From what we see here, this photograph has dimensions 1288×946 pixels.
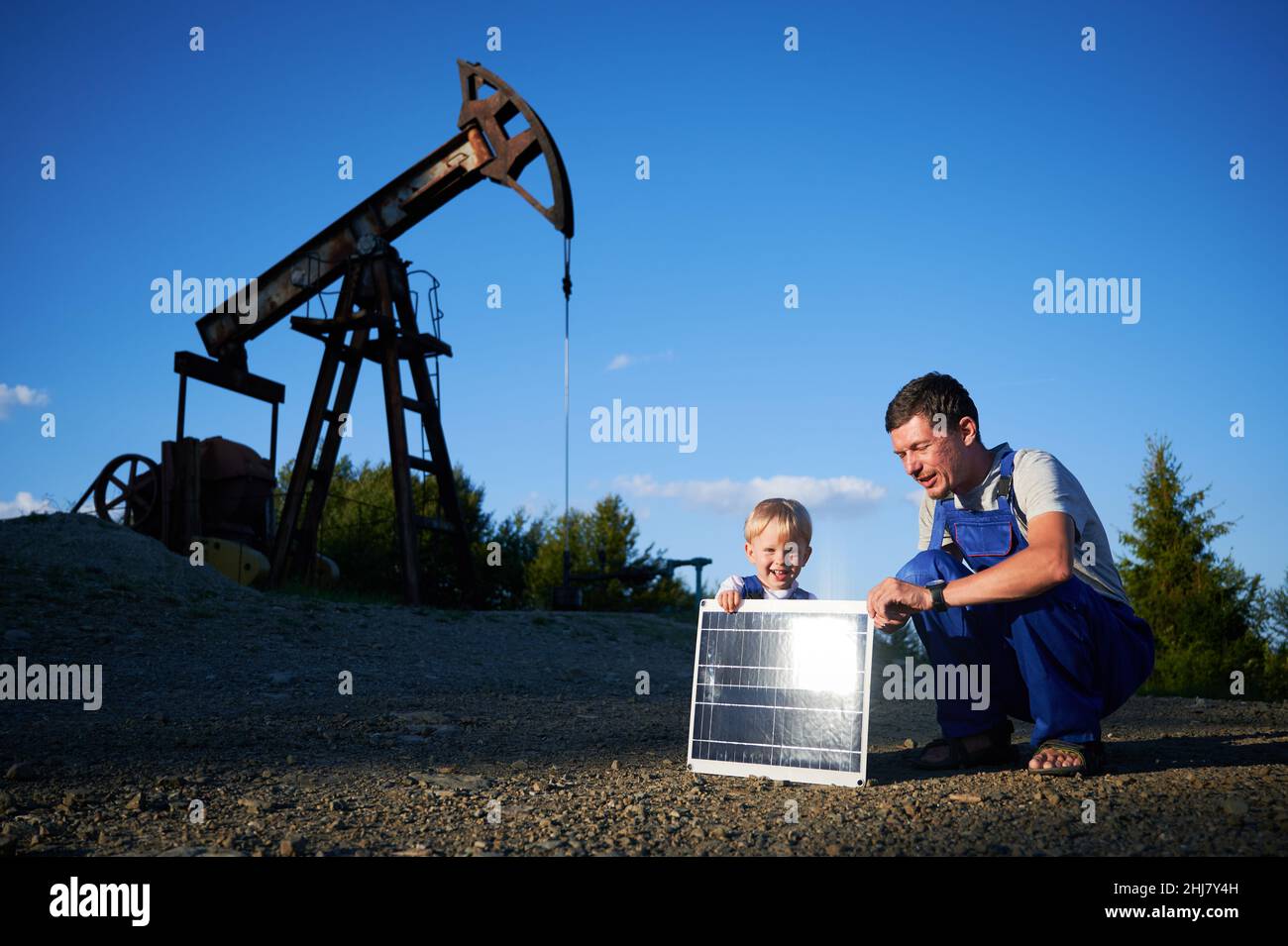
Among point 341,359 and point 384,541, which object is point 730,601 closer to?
point 341,359

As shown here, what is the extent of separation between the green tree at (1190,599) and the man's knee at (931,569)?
13.1 m

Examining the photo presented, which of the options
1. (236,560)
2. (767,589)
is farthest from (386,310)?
(767,589)

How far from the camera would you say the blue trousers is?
3219mm

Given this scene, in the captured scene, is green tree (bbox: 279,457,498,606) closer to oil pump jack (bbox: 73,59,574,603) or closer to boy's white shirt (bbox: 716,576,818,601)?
oil pump jack (bbox: 73,59,574,603)

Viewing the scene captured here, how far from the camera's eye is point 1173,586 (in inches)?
732

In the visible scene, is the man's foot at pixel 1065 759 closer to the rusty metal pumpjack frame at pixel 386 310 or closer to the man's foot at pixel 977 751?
the man's foot at pixel 977 751

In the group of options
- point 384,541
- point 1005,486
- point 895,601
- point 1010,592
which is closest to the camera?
point 1010,592

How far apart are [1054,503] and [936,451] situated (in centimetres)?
46

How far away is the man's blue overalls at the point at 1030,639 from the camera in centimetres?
322

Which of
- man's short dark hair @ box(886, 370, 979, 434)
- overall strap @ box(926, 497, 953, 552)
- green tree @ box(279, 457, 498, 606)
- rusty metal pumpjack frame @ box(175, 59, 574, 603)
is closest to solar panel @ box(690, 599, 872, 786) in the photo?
overall strap @ box(926, 497, 953, 552)

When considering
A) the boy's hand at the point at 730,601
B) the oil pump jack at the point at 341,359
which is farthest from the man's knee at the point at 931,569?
the oil pump jack at the point at 341,359

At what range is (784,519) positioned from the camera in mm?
3955
